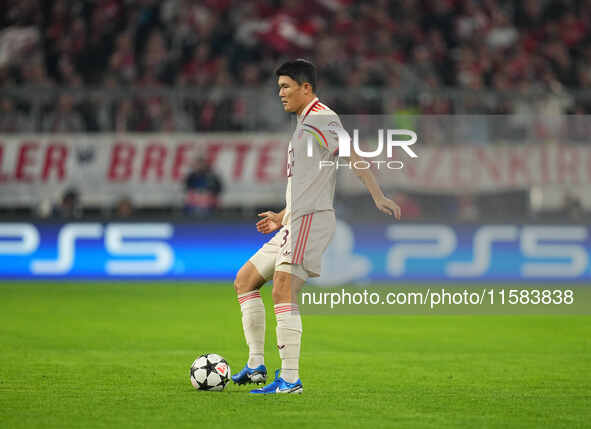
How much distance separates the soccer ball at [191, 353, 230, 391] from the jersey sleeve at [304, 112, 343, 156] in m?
1.66

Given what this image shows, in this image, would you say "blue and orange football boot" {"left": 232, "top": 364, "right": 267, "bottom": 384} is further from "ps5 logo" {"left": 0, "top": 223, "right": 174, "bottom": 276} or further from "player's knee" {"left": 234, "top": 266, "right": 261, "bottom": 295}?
"ps5 logo" {"left": 0, "top": 223, "right": 174, "bottom": 276}

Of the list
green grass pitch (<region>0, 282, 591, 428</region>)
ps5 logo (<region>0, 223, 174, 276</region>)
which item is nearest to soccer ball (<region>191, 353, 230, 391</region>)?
green grass pitch (<region>0, 282, 591, 428</region>)

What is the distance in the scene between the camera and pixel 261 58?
1942cm

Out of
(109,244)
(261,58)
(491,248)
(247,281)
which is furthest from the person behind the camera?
(261,58)

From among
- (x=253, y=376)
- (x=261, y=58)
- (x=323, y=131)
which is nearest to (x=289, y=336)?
(x=253, y=376)

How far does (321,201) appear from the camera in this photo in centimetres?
723

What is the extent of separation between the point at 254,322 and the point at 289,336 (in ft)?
1.87

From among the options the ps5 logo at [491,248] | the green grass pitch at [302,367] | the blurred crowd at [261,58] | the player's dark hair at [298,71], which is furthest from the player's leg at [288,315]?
the blurred crowd at [261,58]

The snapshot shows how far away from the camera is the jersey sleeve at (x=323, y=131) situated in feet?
23.3

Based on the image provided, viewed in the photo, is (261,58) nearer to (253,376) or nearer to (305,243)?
(253,376)

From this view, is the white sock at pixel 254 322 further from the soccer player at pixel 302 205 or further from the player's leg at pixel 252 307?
the soccer player at pixel 302 205

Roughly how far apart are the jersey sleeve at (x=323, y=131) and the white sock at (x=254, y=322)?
1.22 meters

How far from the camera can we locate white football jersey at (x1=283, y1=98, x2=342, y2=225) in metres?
7.12

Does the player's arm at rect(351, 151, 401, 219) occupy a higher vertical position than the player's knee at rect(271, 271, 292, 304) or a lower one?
higher
